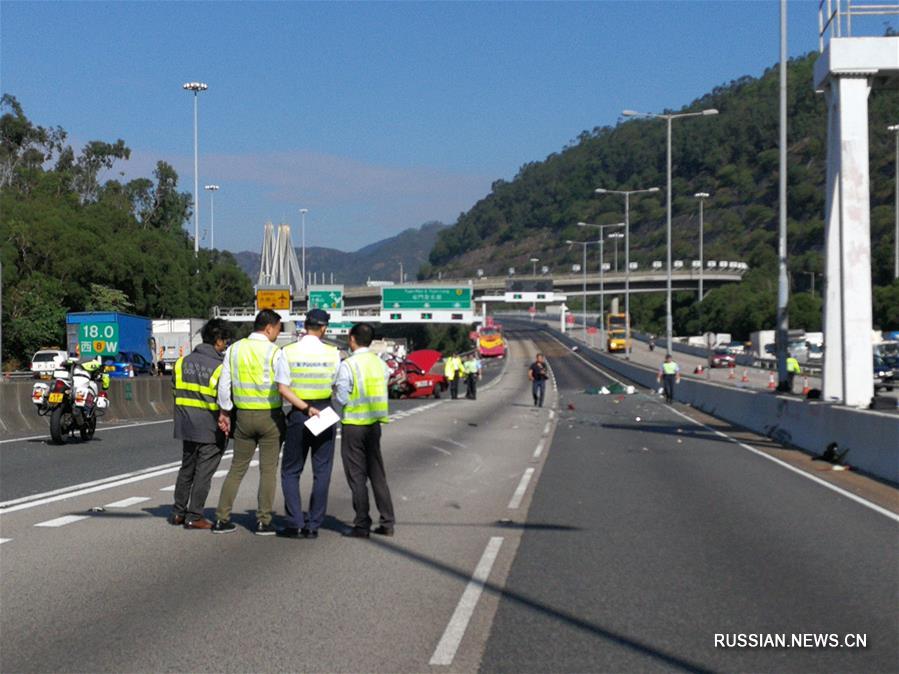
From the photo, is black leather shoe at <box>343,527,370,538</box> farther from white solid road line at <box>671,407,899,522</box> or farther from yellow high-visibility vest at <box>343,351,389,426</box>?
white solid road line at <box>671,407,899,522</box>

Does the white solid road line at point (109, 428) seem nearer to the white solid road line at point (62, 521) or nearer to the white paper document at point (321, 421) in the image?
the white solid road line at point (62, 521)

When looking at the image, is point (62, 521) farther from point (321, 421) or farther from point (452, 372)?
point (452, 372)

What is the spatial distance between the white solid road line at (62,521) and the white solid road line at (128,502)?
32.7 inches

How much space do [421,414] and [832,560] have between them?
23243 millimetres

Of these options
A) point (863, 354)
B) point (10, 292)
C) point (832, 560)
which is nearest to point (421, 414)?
point (863, 354)

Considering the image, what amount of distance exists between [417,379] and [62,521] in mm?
34303

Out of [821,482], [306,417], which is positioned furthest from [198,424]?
[821,482]

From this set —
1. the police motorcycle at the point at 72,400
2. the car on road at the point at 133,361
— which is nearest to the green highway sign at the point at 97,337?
the car on road at the point at 133,361

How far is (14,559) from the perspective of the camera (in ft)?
31.6

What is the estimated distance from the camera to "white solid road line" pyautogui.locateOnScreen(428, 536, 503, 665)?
681cm

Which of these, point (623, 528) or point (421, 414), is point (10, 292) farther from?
point (623, 528)

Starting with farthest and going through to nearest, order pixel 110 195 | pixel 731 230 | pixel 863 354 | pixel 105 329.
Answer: pixel 731 230 → pixel 110 195 → pixel 105 329 → pixel 863 354

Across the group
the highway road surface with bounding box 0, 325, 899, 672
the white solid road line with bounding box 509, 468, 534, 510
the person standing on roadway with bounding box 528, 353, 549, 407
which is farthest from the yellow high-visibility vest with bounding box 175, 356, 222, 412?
the person standing on roadway with bounding box 528, 353, 549, 407

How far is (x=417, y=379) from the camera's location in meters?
A: 45.9
